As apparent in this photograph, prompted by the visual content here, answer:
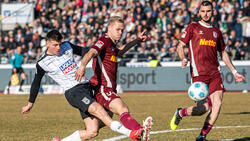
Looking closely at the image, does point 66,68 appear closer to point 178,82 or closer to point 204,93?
point 204,93

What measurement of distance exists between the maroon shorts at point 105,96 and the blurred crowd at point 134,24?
56.1ft

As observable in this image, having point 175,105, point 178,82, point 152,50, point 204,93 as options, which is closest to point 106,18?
point 152,50

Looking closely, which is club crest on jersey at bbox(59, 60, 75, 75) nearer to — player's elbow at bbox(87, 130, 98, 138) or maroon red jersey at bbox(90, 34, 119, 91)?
maroon red jersey at bbox(90, 34, 119, 91)

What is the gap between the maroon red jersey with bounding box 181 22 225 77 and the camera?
862cm

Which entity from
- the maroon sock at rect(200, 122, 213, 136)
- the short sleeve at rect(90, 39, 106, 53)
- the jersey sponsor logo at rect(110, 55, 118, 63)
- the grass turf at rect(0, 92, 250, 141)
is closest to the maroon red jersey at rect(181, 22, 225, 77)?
the maroon sock at rect(200, 122, 213, 136)

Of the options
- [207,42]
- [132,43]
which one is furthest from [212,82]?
[132,43]

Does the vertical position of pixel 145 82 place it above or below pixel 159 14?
below

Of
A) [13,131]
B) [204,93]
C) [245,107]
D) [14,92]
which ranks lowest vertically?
[14,92]

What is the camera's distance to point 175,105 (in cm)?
1709

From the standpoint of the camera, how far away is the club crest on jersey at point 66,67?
7.43 meters

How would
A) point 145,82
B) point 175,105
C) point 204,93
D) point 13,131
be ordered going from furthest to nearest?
point 145,82 → point 175,105 → point 13,131 → point 204,93

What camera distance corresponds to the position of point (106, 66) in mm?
7516

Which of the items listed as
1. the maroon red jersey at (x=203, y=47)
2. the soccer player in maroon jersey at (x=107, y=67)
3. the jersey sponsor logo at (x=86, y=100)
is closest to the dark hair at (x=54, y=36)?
the soccer player in maroon jersey at (x=107, y=67)

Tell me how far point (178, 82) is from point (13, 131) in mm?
15228
